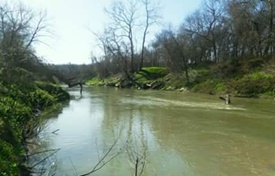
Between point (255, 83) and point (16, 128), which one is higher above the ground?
point (255, 83)

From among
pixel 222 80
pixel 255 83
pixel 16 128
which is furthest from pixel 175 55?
pixel 16 128

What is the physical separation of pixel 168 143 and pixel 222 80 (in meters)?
35.7

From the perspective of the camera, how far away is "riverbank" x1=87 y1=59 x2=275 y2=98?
4016 centimetres

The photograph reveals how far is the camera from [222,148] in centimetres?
1302

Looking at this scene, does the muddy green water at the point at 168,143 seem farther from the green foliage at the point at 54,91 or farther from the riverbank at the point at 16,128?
the green foliage at the point at 54,91

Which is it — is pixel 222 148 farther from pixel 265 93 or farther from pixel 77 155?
pixel 265 93

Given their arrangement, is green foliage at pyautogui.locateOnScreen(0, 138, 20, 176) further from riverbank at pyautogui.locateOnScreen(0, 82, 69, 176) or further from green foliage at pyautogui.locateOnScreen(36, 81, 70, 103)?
green foliage at pyautogui.locateOnScreen(36, 81, 70, 103)

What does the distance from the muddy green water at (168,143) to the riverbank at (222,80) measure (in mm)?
13648

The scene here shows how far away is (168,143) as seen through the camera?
538 inches

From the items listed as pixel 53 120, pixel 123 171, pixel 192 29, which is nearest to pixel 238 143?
pixel 123 171

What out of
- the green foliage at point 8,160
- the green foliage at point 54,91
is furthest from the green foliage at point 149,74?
the green foliage at point 8,160

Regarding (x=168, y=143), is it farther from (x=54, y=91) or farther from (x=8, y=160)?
(x=54, y=91)

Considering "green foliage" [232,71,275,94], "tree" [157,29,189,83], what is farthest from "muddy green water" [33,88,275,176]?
"tree" [157,29,189,83]

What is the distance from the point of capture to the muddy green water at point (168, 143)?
1033 cm
